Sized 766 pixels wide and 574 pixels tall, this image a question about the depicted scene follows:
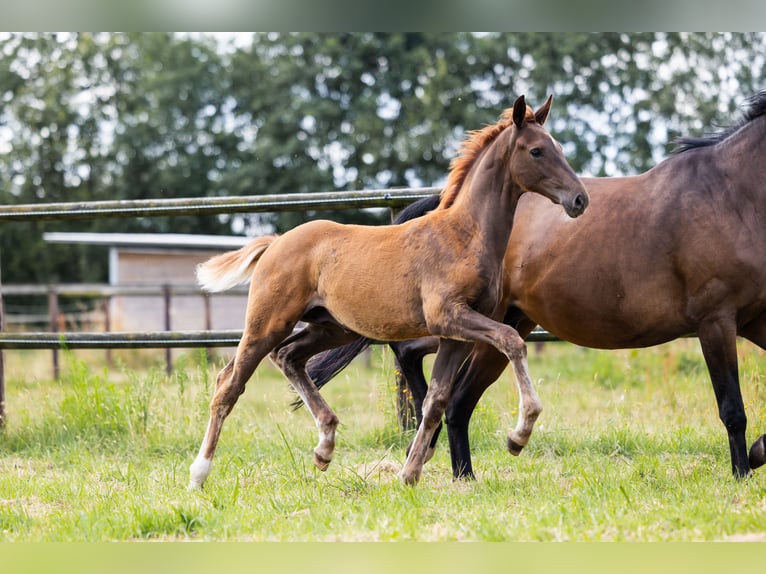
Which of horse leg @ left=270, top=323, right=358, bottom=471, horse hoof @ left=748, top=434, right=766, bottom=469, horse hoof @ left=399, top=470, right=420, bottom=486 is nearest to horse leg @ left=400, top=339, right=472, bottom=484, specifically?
horse hoof @ left=399, top=470, right=420, bottom=486

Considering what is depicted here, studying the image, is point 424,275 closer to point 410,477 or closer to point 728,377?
point 410,477

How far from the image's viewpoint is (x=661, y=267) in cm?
467

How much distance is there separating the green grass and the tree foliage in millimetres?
11330

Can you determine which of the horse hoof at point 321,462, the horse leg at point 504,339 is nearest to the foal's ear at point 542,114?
the horse leg at point 504,339

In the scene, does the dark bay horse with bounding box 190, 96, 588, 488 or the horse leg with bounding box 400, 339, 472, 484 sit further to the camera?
the horse leg with bounding box 400, 339, 472, 484

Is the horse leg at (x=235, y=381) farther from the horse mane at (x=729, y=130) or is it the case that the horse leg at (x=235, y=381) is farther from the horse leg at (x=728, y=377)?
the horse mane at (x=729, y=130)

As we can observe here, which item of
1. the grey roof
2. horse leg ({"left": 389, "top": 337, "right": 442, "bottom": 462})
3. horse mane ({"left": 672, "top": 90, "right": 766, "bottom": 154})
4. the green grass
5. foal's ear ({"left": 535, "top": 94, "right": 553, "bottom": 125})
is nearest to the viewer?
the green grass

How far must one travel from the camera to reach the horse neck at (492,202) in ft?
14.3

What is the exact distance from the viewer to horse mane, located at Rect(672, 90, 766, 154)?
15.9ft

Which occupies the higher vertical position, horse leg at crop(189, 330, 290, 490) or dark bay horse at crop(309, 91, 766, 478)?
dark bay horse at crop(309, 91, 766, 478)

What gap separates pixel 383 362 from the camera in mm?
5965

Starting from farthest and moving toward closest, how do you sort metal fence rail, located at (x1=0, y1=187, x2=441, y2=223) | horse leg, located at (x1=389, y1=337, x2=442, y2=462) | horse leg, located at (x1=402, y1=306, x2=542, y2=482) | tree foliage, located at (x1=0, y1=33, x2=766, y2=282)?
tree foliage, located at (x1=0, y1=33, x2=766, y2=282), metal fence rail, located at (x1=0, y1=187, x2=441, y2=223), horse leg, located at (x1=389, y1=337, x2=442, y2=462), horse leg, located at (x1=402, y1=306, x2=542, y2=482)

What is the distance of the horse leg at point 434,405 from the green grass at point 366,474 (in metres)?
0.12

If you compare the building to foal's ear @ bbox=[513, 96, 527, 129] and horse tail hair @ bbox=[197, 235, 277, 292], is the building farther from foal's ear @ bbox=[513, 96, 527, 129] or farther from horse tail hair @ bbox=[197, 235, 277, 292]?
foal's ear @ bbox=[513, 96, 527, 129]
